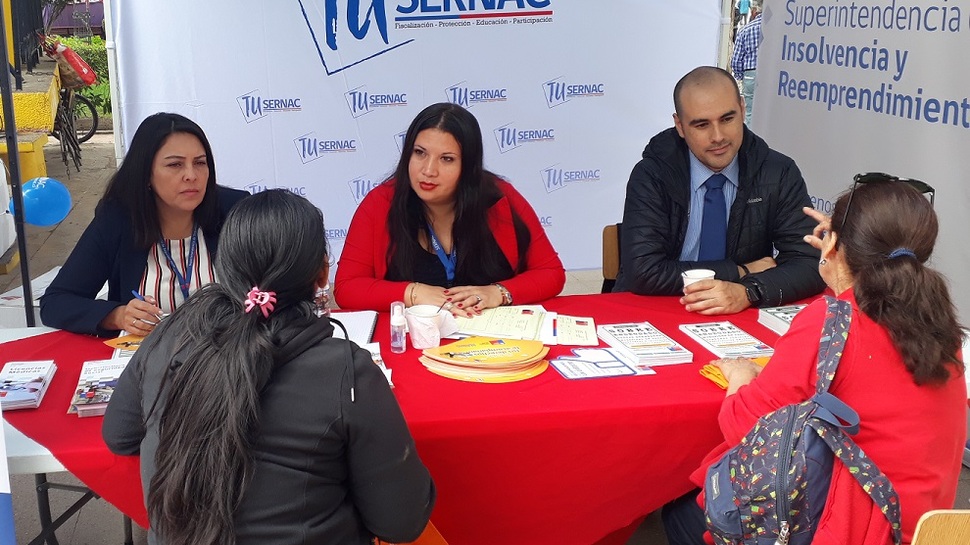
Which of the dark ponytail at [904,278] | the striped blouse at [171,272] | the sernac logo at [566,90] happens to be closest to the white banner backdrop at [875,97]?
the sernac logo at [566,90]

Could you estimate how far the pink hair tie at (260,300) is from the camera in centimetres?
145

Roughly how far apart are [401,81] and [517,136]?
772 millimetres

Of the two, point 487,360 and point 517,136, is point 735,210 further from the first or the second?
point 517,136

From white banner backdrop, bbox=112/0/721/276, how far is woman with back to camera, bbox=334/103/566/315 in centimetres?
218

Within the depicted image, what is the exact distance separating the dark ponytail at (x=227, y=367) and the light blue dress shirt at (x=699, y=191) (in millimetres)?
1924

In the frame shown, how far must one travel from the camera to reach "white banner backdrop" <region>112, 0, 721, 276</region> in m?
4.83

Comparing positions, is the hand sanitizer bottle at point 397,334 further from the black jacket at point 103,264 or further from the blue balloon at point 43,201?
the blue balloon at point 43,201

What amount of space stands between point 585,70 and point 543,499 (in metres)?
3.55

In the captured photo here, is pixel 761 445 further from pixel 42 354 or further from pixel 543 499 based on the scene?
pixel 42 354

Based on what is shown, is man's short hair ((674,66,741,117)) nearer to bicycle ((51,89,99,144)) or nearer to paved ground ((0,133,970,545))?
paved ground ((0,133,970,545))

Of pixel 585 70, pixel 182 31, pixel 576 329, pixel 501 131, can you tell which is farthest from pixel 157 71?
pixel 576 329

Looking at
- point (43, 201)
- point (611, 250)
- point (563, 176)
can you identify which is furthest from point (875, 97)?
point (43, 201)

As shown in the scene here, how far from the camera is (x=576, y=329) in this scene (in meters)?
2.57

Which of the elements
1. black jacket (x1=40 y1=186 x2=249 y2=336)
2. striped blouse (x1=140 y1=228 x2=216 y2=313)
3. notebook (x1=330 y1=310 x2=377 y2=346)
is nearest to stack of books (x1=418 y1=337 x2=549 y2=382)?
notebook (x1=330 y1=310 x2=377 y2=346)
